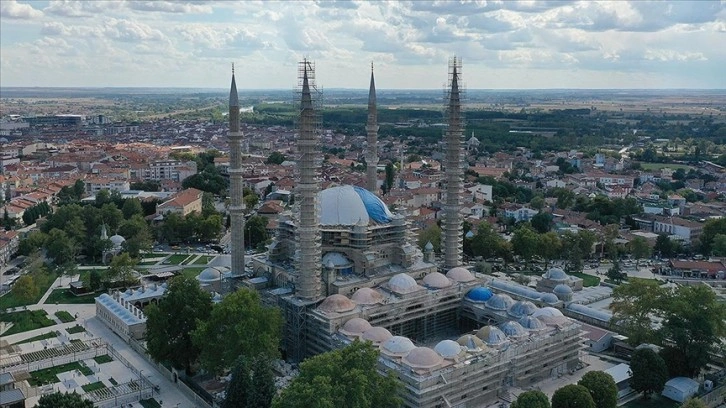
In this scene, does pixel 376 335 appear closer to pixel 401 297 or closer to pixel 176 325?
pixel 401 297

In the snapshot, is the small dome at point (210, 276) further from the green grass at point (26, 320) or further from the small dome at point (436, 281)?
the small dome at point (436, 281)

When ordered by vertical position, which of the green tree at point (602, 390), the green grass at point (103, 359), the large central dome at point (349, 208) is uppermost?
the large central dome at point (349, 208)

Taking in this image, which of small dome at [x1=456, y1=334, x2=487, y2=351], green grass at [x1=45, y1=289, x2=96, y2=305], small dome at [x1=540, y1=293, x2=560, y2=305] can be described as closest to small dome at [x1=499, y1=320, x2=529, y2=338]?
small dome at [x1=456, y1=334, x2=487, y2=351]

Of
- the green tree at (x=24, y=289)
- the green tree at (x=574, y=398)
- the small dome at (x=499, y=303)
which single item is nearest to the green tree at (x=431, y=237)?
the small dome at (x=499, y=303)

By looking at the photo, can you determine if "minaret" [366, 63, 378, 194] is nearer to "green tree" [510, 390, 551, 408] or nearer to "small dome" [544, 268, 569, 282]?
"small dome" [544, 268, 569, 282]

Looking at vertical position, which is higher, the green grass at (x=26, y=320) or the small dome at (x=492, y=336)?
the small dome at (x=492, y=336)

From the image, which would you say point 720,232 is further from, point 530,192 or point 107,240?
point 107,240

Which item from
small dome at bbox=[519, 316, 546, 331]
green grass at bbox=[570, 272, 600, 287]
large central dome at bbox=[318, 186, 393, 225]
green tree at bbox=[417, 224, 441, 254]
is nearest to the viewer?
small dome at bbox=[519, 316, 546, 331]
